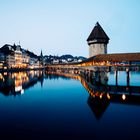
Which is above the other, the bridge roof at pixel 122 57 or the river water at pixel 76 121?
the bridge roof at pixel 122 57

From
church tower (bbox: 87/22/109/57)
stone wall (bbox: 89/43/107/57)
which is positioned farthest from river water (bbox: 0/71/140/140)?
church tower (bbox: 87/22/109/57)

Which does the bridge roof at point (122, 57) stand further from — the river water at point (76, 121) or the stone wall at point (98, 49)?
the stone wall at point (98, 49)

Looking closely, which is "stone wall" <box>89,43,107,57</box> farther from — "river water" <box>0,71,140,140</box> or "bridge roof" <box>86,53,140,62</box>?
"river water" <box>0,71,140,140</box>

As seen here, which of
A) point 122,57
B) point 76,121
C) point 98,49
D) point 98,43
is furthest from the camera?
point 98,43

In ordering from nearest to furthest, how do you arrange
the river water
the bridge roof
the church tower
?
the river water
the bridge roof
the church tower

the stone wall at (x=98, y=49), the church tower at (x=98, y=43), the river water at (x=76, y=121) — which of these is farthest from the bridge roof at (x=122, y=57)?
the church tower at (x=98, y=43)

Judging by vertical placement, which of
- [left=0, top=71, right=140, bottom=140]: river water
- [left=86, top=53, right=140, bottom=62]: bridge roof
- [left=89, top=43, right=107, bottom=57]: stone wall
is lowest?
[left=0, top=71, right=140, bottom=140]: river water

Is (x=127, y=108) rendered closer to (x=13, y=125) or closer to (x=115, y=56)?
(x=13, y=125)

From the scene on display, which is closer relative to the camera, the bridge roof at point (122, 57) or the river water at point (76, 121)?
the river water at point (76, 121)

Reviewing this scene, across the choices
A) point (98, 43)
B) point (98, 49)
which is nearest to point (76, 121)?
point (98, 49)

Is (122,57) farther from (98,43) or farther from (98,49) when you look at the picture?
(98,43)

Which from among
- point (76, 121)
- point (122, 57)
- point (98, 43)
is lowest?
point (76, 121)

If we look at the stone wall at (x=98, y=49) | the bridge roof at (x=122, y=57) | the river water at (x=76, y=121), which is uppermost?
the stone wall at (x=98, y=49)

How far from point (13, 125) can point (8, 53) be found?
85784mm
